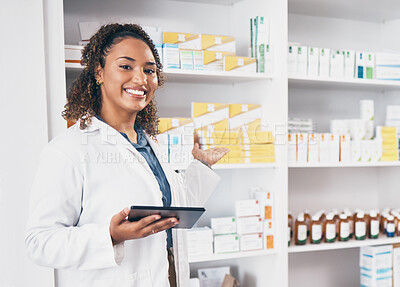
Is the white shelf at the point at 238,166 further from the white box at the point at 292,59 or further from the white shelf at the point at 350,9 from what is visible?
the white shelf at the point at 350,9

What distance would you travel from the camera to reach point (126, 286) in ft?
4.08

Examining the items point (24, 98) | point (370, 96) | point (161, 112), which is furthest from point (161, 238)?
point (370, 96)

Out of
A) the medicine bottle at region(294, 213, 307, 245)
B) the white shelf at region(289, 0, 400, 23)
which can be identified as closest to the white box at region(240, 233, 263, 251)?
the medicine bottle at region(294, 213, 307, 245)

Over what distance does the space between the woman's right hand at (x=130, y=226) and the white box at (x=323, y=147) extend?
1531mm

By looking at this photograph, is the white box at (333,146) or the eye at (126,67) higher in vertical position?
the eye at (126,67)

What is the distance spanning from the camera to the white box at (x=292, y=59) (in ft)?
7.75

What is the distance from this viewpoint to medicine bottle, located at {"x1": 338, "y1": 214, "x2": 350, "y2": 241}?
254 centimetres

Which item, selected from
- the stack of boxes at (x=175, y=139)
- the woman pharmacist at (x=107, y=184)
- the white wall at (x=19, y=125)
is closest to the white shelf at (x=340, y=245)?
the stack of boxes at (x=175, y=139)

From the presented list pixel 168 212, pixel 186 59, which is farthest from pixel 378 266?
pixel 168 212

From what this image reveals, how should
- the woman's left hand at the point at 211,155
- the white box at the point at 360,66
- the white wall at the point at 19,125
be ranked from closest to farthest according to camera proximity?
1. the white wall at the point at 19,125
2. the woman's left hand at the point at 211,155
3. the white box at the point at 360,66

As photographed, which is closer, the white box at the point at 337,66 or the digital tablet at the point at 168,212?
the digital tablet at the point at 168,212

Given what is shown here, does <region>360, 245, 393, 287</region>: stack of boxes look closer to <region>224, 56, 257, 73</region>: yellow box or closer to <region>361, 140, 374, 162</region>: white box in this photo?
<region>361, 140, 374, 162</region>: white box

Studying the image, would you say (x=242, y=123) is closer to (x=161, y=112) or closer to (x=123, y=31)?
(x=161, y=112)

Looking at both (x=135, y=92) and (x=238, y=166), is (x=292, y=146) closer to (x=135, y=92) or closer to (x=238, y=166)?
(x=238, y=166)
